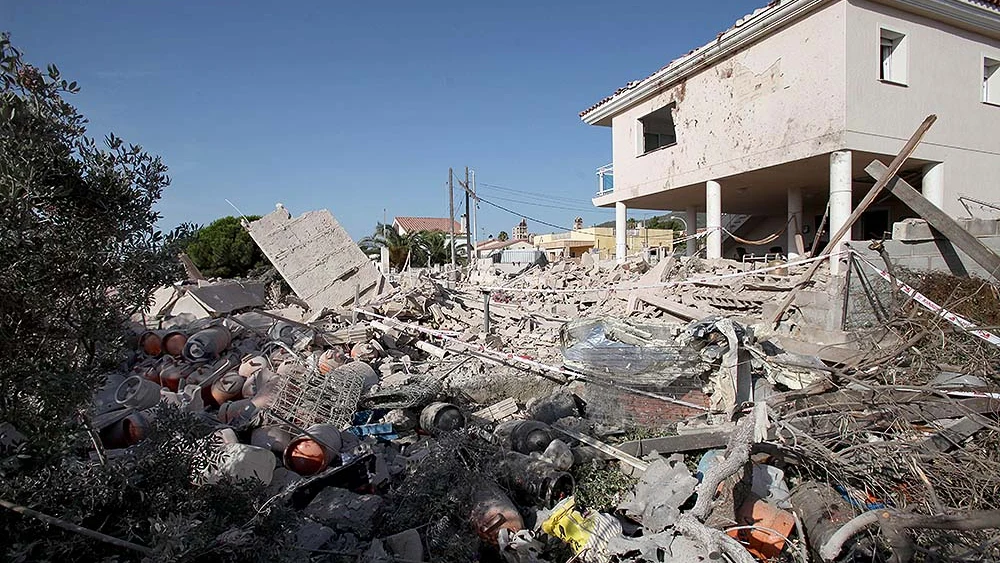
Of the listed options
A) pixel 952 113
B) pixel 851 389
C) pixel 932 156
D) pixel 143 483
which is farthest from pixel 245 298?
pixel 952 113

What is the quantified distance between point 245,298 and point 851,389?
10.5 m

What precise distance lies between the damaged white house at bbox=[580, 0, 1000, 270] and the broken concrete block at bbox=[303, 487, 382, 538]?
987 cm

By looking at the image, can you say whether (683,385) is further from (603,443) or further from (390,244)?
(390,244)

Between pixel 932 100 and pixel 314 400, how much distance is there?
12.7m

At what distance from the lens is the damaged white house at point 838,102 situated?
9.88 meters

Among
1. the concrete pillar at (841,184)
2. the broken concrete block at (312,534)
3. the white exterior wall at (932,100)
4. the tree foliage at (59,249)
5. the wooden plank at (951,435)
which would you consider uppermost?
the white exterior wall at (932,100)

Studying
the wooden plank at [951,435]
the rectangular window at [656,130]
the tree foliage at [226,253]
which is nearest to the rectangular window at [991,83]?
the rectangular window at [656,130]

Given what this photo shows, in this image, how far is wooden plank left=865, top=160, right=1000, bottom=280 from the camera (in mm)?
6262

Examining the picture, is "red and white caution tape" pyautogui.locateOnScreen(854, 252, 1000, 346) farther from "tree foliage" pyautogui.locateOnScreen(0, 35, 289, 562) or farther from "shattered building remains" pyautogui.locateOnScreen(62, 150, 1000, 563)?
"tree foliage" pyautogui.locateOnScreen(0, 35, 289, 562)

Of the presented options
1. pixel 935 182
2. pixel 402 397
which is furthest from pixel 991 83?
pixel 402 397

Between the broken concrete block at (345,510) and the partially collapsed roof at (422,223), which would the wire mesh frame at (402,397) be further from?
the partially collapsed roof at (422,223)

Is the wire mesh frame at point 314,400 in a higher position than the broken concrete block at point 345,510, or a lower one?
higher

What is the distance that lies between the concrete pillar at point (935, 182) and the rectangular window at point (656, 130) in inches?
230

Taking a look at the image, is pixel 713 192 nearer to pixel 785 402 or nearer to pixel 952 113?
pixel 952 113
